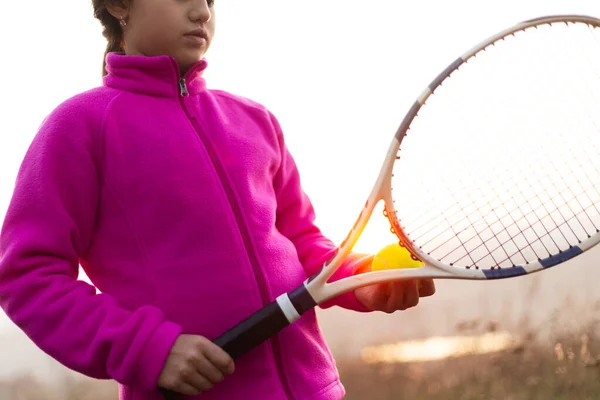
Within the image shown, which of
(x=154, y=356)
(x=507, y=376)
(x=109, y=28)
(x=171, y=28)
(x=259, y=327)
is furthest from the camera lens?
(x=507, y=376)

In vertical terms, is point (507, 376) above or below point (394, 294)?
below

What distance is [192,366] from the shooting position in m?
1.51

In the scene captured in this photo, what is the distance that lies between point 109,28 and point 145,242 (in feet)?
1.81

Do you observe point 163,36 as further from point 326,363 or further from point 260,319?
point 326,363

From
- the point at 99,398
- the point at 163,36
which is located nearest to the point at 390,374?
the point at 99,398

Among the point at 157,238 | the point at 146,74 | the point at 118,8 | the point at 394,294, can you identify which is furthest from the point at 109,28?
the point at 394,294

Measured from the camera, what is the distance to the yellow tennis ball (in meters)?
1.77

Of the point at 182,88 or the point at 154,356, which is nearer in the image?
the point at 154,356

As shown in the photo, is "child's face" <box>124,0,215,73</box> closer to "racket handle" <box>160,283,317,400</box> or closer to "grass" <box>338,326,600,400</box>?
"racket handle" <box>160,283,317,400</box>

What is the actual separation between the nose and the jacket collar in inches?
3.8

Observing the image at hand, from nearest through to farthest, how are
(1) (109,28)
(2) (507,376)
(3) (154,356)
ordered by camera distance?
(3) (154,356) < (1) (109,28) < (2) (507,376)

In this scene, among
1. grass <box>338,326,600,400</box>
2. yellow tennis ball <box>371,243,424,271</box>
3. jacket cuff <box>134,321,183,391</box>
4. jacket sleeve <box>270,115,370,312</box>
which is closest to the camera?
jacket cuff <box>134,321,183,391</box>

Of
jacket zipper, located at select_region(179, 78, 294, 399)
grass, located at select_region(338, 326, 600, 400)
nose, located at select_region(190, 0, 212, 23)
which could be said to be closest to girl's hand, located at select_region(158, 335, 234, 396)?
jacket zipper, located at select_region(179, 78, 294, 399)

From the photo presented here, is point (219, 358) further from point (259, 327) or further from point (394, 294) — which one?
point (394, 294)
